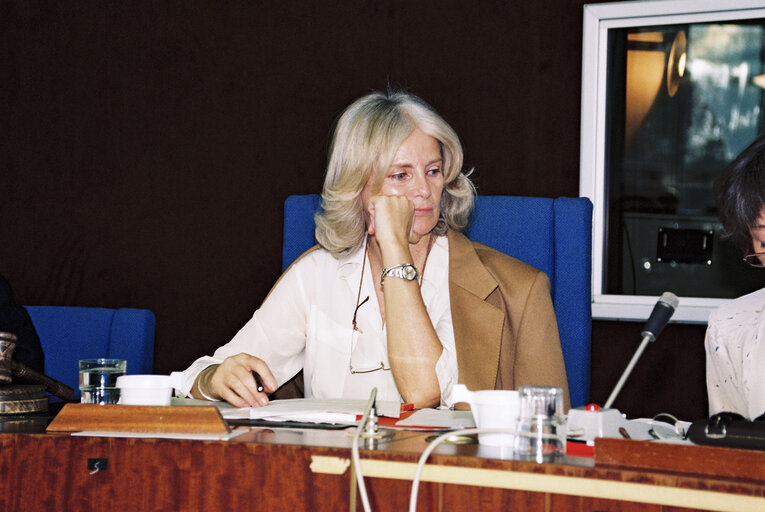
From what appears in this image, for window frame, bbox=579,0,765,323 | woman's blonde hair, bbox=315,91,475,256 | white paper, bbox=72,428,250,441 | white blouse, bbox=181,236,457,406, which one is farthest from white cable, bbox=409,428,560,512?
window frame, bbox=579,0,765,323

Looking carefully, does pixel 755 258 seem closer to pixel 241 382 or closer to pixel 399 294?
pixel 399 294

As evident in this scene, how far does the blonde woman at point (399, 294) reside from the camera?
66.5 inches

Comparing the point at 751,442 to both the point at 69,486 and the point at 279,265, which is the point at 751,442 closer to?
the point at 69,486

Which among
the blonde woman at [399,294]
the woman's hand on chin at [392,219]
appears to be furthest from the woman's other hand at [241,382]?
the woman's hand on chin at [392,219]

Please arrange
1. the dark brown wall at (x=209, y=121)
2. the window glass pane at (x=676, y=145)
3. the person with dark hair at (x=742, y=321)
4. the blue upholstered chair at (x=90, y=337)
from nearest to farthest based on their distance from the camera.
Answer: the person with dark hair at (x=742, y=321) → the blue upholstered chair at (x=90, y=337) → the window glass pane at (x=676, y=145) → the dark brown wall at (x=209, y=121)

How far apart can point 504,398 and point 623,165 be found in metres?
1.78

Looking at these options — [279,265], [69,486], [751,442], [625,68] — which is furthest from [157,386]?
[625,68]

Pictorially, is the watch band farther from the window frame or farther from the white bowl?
the window frame

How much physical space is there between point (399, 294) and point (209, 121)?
1.58 meters

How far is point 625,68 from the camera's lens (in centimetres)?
259

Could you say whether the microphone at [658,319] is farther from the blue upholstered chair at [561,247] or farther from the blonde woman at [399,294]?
the blue upholstered chair at [561,247]

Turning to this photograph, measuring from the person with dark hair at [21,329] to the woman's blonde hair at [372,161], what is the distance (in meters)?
Answer: 0.71

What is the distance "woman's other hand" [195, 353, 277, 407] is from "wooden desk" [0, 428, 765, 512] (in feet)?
1.16

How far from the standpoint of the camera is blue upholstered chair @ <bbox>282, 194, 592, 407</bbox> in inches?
70.3
